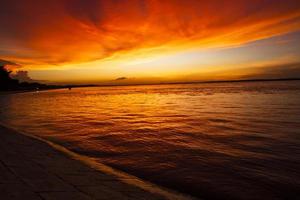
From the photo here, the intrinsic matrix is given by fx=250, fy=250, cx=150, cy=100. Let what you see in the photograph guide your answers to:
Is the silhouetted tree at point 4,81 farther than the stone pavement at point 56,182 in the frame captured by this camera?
Yes

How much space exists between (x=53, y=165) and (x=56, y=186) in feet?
7.12

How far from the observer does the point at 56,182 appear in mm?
5941

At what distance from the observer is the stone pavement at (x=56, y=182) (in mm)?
5125

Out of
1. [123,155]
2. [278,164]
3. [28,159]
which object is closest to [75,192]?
[28,159]

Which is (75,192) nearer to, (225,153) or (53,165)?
(53,165)

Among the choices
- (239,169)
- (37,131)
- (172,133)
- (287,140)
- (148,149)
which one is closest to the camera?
→ (239,169)

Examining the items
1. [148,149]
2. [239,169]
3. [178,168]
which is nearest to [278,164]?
[239,169]

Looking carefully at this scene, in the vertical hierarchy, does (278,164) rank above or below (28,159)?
below

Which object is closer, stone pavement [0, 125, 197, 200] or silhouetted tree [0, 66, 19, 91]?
stone pavement [0, 125, 197, 200]

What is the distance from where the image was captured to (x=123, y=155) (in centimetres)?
1070

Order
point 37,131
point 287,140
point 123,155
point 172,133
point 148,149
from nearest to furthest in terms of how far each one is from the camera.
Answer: point 123,155 < point 148,149 < point 287,140 < point 172,133 < point 37,131

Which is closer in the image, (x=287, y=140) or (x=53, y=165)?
(x=53, y=165)

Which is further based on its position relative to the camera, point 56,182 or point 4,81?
point 4,81

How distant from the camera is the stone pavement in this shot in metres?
5.12
